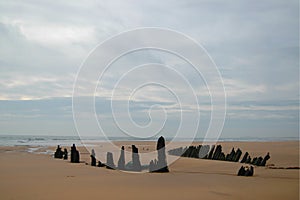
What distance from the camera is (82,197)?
8391 millimetres

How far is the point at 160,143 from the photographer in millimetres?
13984

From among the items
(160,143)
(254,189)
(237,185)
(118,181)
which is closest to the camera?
(254,189)

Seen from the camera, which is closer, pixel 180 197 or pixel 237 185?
pixel 180 197

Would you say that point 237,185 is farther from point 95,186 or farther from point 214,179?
point 95,186

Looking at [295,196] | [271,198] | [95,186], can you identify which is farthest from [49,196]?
[295,196]

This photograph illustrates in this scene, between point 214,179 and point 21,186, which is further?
point 214,179

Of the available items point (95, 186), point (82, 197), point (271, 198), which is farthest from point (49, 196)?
point (271, 198)

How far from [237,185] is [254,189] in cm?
76

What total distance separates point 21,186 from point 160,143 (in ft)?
18.9

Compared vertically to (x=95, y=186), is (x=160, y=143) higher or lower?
higher

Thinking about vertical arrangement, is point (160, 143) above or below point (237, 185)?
above

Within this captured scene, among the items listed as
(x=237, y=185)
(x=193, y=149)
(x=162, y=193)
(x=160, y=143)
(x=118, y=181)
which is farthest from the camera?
(x=193, y=149)

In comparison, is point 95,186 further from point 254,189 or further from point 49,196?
point 254,189

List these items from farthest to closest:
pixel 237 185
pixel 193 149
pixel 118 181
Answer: pixel 193 149
pixel 118 181
pixel 237 185
